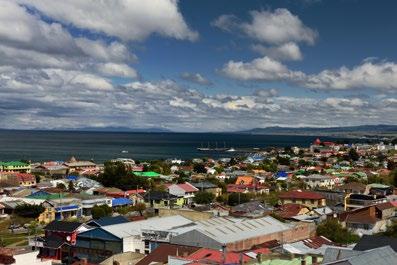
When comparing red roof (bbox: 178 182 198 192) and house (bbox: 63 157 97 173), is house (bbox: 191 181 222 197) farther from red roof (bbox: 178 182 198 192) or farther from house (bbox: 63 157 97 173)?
house (bbox: 63 157 97 173)

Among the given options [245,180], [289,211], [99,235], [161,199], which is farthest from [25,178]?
[99,235]

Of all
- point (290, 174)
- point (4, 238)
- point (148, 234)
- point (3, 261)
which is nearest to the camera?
point (3, 261)

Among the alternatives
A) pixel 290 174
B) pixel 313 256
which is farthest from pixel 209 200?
pixel 313 256

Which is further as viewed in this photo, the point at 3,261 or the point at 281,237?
the point at 281,237

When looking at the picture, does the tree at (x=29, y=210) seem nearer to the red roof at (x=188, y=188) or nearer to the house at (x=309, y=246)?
the red roof at (x=188, y=188)

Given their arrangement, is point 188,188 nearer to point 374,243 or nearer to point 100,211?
point 100,211

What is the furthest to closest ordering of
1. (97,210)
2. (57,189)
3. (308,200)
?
(57,189)
(308,200)
(97,210)

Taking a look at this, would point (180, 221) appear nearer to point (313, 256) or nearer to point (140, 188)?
point (313, 256)
